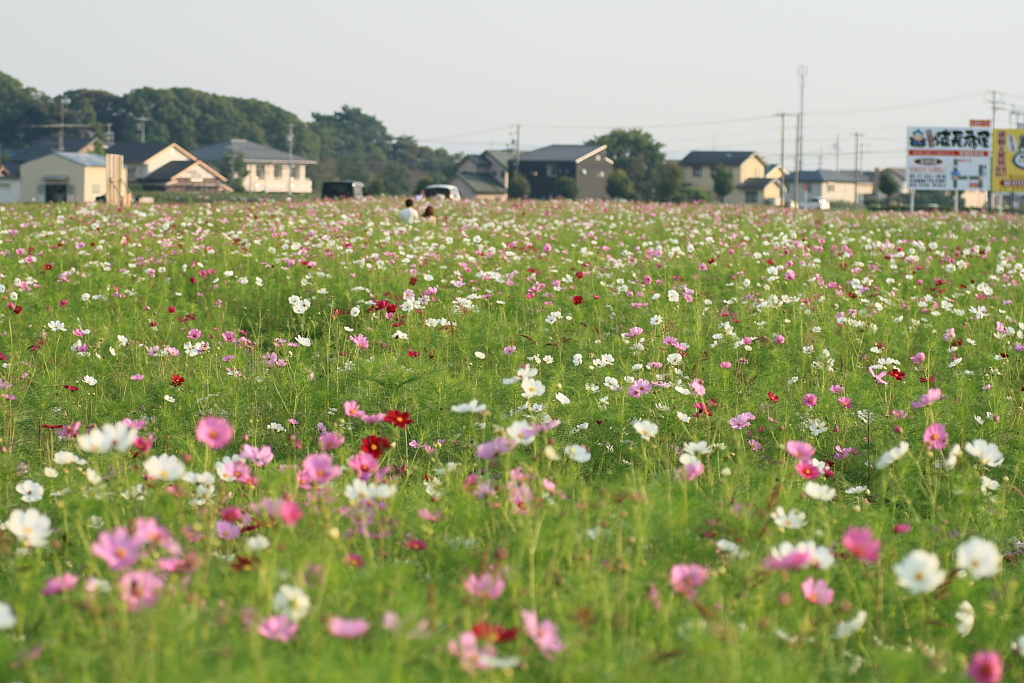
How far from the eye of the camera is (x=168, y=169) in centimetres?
7550

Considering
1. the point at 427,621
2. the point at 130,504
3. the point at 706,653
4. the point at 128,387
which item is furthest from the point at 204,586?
the point at 128,387

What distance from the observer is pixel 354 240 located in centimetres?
1216

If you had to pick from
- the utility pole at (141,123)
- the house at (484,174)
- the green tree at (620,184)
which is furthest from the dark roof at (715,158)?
the utility pole at (141,123)

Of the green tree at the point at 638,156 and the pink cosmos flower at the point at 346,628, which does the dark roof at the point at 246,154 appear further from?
the pink cosmos flower at the point at 346,628

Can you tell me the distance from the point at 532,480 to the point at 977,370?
164 inches

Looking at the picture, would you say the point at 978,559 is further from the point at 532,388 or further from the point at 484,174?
the point at 484,174

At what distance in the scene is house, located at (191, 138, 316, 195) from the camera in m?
84.8

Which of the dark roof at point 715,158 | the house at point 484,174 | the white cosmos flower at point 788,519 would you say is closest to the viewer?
the white cosmos flower at point 788,519

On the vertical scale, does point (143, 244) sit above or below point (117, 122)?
below

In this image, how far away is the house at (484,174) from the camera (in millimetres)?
85688

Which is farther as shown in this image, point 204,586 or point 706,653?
point 204,586

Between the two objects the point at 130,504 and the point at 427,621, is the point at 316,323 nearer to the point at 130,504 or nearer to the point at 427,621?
the point at 130,504

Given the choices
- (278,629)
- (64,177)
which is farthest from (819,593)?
(64,177)

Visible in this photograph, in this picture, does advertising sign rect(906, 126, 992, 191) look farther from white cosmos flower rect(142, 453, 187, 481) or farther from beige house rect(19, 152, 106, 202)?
beige house rect(19, 152, 106, 202)
